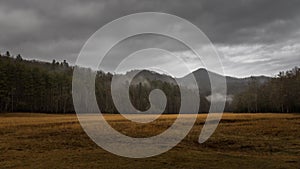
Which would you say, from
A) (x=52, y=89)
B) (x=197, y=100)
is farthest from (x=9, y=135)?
(x=197, y=100)

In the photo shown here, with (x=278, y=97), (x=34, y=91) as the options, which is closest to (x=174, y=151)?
(x=34, y=91)

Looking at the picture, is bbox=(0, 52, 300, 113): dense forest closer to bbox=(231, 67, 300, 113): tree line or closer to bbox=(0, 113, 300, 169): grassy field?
bbox=(231, 67, 300, 113): tree line

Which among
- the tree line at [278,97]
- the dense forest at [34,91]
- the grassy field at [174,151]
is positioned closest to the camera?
the grassy field at [174,151]

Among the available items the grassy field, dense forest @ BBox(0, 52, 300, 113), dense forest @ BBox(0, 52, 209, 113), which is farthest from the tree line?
the grassy field

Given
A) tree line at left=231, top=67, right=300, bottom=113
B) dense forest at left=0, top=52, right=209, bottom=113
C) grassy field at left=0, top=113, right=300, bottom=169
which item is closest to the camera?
grassy field at left=0, top=113, right=300, bottom=169

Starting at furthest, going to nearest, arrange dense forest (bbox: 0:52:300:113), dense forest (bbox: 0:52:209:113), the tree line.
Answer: the tree line, dense forest (bbox: 0:52:300:113), dense forest (bbox: 0:52:209:113)

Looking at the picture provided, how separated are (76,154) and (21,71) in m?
80.3

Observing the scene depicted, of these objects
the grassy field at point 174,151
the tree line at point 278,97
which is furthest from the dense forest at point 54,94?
the grassy field at point 174,151

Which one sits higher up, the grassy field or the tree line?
the tree line

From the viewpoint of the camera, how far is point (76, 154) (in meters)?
23.0

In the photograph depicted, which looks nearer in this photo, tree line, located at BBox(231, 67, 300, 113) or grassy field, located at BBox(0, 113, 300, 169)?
grassy field, located at BBox(0, 113, 300, 169)

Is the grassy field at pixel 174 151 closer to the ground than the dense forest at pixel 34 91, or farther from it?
closer to the ground

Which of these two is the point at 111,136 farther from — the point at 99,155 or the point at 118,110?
the point at 118,110

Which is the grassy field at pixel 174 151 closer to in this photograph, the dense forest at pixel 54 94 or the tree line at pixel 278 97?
the dense forest at pixel 54 94
